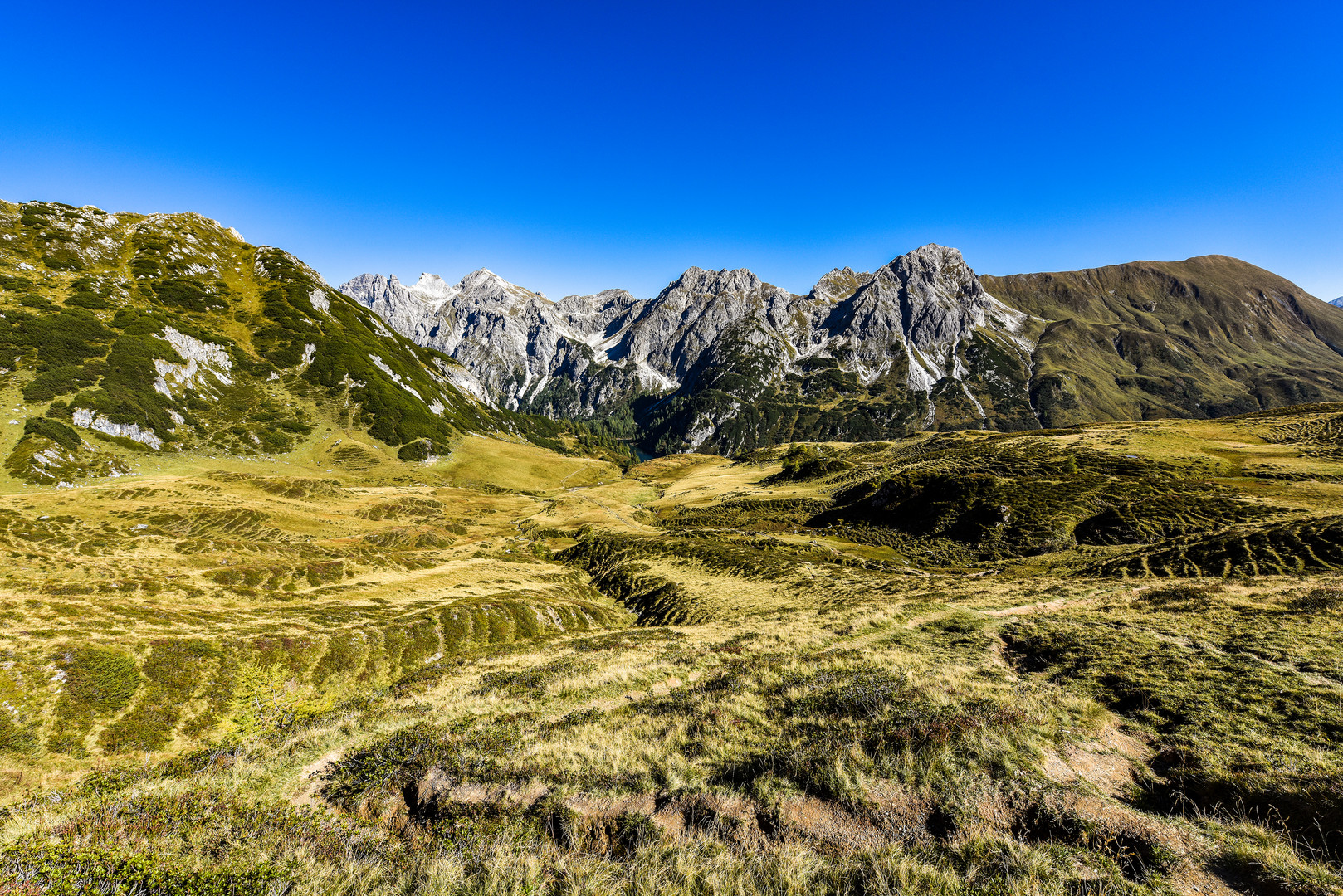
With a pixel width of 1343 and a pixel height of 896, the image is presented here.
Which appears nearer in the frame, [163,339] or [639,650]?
[639,650]

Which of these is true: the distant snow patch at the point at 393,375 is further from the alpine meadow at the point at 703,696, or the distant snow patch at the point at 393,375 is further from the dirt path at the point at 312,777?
the dirt path at the point at 312,777

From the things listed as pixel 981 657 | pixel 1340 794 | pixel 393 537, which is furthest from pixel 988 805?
pixel 393 537

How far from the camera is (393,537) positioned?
68.4m

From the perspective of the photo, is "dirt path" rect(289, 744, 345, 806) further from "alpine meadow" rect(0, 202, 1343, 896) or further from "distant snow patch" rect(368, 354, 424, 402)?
"distant snow patch" rect(368, 354, 424, 402)

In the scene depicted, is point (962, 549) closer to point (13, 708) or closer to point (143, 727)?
point (143, 727)

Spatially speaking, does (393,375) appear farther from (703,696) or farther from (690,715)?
(690,715)

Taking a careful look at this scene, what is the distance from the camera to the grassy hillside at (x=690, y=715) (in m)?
7.60

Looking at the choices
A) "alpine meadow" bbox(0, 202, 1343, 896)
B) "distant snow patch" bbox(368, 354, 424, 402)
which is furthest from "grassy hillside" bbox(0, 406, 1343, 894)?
"distant snow patch" bbox(368, 354, 424, 402)

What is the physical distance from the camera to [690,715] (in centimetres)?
1477

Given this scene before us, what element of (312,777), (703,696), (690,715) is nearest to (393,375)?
(312,777)

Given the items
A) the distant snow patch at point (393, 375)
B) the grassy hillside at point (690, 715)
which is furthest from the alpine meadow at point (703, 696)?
the distant snow patch at point (393, 375)

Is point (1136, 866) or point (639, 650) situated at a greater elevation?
point (1136, 866)

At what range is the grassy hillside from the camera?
760 cm

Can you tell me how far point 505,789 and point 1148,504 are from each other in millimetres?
Answer: 75526
